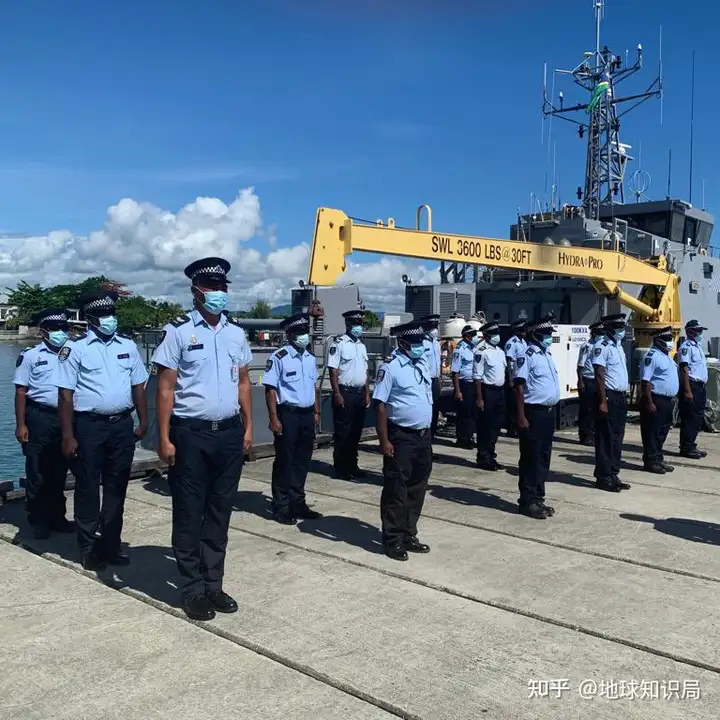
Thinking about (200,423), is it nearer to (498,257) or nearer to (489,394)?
(498,257)

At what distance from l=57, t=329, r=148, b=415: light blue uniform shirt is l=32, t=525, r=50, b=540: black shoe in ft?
4.64

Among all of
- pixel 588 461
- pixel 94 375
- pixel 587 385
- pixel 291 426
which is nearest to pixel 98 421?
pixel 94 375

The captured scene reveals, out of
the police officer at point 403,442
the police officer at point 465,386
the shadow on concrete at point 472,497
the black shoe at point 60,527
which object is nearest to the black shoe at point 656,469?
the police officer at point 465,386

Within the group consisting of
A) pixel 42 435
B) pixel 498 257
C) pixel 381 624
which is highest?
pixel 498 257

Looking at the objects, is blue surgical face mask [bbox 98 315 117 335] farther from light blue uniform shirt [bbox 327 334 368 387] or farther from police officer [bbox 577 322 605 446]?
police officer [bbox 577 322 605 446]

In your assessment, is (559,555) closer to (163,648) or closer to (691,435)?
(163,648)

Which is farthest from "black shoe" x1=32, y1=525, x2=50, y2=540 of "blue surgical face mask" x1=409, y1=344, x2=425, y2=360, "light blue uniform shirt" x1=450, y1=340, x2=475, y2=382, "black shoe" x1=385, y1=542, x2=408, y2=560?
"light blue uniform shirt" x1=450, y1=340, x2=475, y2=382

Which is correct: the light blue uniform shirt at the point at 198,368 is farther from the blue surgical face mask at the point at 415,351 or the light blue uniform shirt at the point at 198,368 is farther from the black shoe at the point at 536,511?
the black shoe at the point at 536,511

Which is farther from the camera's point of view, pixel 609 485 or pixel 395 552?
pixel 609 485

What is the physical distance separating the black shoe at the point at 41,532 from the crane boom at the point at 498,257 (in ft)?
10.1

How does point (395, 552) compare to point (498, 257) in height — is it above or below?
below

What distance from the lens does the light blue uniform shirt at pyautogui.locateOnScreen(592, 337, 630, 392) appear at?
820 centimetres

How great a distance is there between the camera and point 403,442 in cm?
548

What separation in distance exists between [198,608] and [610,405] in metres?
5.44
